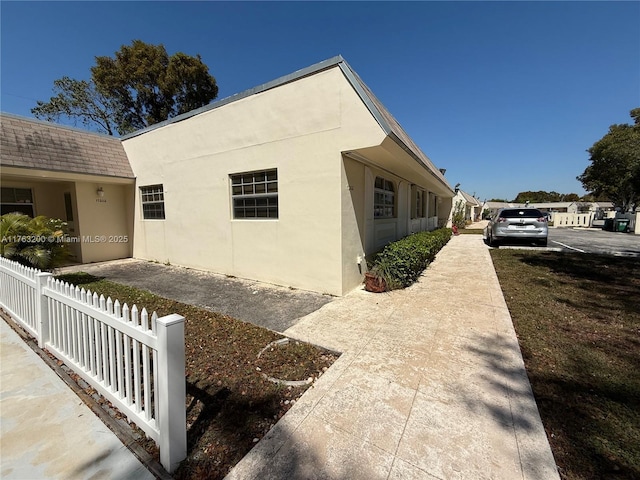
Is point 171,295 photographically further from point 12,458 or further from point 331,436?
point 331,436

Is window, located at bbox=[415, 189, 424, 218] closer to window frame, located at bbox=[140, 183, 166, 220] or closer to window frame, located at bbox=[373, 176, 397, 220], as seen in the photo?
window frame, located at bbox=[373, 176, 397, 220]

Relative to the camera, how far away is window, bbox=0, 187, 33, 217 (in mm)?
9062

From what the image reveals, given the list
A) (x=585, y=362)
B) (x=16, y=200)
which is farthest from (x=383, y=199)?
(x=16, y=200)

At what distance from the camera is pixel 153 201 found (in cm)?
996

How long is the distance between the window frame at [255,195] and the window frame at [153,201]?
388cm

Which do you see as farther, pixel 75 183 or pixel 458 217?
pixel 458 217

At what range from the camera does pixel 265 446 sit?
1977 millimetres

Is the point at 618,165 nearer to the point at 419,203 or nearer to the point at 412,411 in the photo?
the point at 419,203

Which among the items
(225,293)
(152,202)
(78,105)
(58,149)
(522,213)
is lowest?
(225,293)

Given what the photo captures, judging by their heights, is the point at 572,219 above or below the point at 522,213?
below

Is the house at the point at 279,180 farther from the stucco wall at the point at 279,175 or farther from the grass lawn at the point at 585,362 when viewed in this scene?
the grass lawn at the point at 585,362

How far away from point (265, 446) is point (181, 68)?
81.5 feet

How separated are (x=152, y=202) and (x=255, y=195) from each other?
18.3ft

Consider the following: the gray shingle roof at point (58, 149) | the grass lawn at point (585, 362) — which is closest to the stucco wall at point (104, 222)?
the gray shingle roof at point (58, 149)
